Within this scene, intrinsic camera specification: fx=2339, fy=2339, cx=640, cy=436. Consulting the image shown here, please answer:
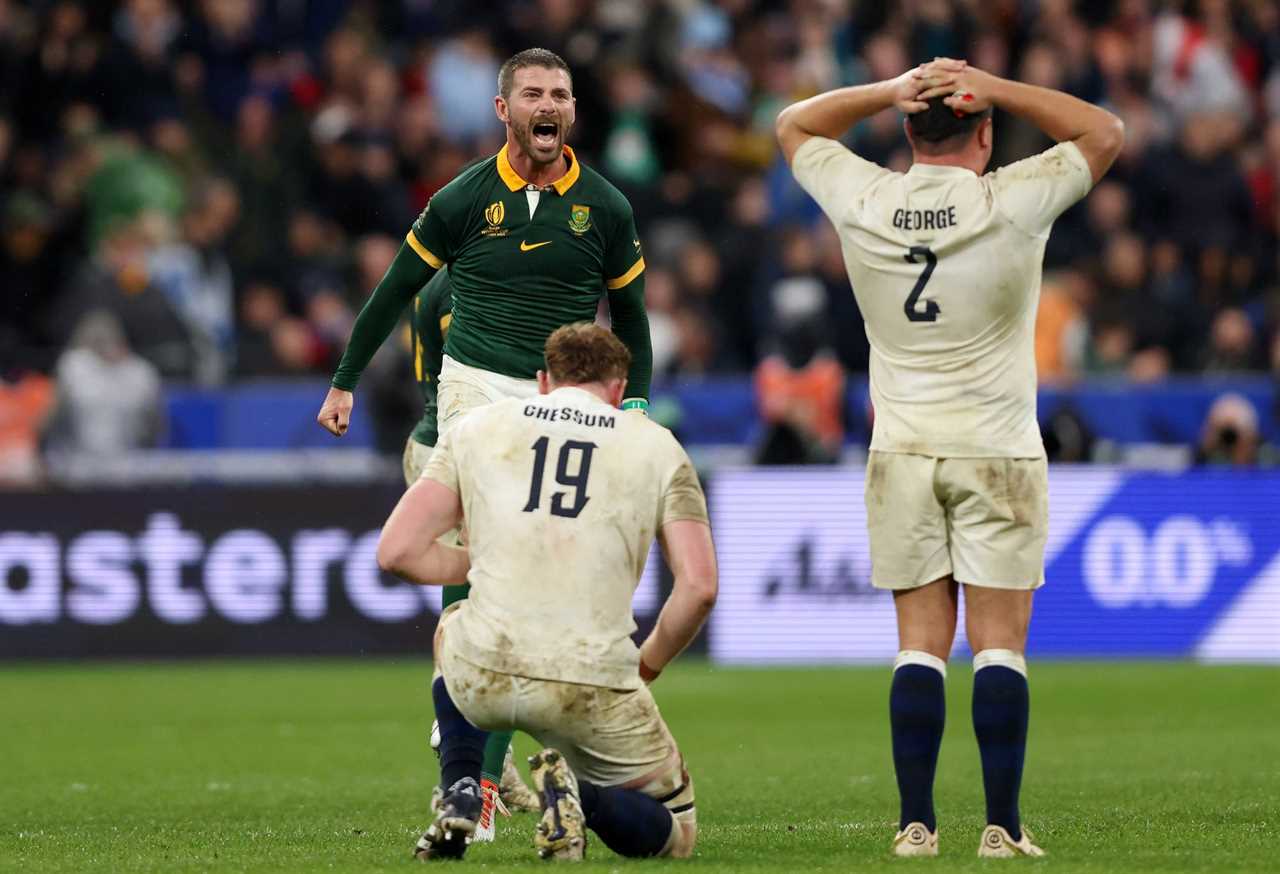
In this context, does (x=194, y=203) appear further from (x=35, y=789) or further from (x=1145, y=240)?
(x=35, y=789)

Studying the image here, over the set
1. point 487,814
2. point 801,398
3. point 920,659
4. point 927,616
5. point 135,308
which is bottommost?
point 487,814

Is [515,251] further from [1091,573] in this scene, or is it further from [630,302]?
[1091,573]

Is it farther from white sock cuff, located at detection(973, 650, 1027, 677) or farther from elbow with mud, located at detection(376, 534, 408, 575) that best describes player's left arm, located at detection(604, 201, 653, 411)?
elbow with mud, located at detection(376, 534, 408, 575)

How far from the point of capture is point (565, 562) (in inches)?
269

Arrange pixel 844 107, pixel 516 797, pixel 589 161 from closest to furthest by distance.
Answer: pixel 844 107 → pixel 516 797 → pixel 589 161

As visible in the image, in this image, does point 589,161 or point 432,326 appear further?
point 589,161

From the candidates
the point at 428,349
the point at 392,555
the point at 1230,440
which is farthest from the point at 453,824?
the point at 1230,440

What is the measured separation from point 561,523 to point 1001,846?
1.71 meters

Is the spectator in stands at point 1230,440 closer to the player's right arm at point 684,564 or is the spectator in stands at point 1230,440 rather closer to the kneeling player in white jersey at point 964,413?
the kneeling player in white jersey at point 964,413

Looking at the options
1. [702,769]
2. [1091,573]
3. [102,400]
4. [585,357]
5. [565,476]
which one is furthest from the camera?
[102,400]

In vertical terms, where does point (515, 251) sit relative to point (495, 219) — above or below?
below

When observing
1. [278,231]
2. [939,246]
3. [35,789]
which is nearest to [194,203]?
[278,231]

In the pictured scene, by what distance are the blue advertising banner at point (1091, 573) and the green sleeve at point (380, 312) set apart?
8882mm

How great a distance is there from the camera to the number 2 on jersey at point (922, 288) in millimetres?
7371
